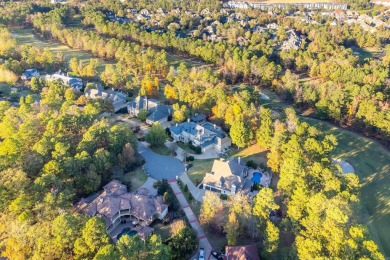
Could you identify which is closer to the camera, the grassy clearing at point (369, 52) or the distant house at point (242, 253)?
the distant house at point (242, 253)

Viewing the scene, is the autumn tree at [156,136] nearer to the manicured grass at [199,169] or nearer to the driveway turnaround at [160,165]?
the driveway turnaround at [160,165]

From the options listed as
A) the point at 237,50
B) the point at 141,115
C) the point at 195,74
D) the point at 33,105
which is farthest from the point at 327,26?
the point at 33,105

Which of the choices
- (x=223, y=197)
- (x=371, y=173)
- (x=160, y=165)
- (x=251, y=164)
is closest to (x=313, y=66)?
(x=371, y=173)

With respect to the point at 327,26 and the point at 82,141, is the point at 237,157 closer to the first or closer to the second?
the point at 82,141

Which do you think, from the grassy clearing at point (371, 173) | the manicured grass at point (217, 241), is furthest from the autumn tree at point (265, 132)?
the manicured grass at point (217, 241)

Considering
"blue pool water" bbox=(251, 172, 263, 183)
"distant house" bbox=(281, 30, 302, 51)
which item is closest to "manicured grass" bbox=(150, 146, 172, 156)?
"blue pool water" bbox=(251, 172, 263, 183)

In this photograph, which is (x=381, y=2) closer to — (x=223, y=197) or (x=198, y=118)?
(x=198, y=118)

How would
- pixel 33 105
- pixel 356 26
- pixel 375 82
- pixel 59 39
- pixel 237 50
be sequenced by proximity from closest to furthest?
1. pixel 33 105
2. pixel 375 82
3. pixel 237 50
4. pixel 59 39
5. pixel 356 26
